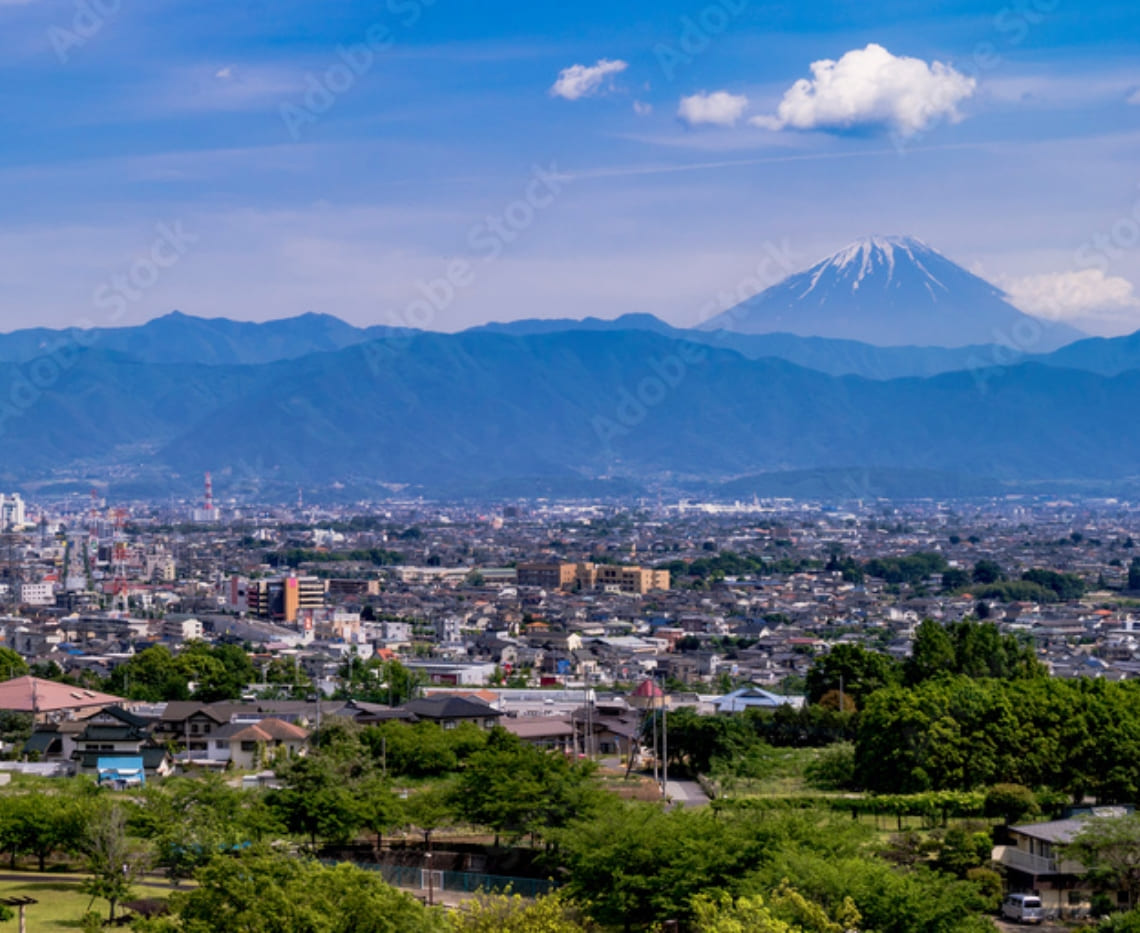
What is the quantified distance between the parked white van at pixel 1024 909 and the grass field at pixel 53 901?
958 centimetres

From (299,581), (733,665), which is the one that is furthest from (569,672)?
(299,581)

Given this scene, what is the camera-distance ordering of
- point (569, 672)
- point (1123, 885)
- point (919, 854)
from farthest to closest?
point (569, 672)
point (919, 854)
point (1123, 885)

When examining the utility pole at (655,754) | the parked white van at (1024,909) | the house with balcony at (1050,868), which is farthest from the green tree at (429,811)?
the parked white van at (1024,909)

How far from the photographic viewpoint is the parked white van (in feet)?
57.6

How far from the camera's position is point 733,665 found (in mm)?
51094

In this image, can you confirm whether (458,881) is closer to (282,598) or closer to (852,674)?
(852,674)

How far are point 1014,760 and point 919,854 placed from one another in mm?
4077

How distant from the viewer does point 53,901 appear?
18.6 m

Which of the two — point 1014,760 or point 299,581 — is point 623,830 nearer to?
point 1014,760

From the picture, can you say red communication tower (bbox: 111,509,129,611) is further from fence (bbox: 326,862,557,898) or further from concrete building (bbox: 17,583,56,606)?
fence (bbox: 326,862,557,898)

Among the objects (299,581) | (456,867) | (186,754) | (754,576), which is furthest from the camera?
(754,576)

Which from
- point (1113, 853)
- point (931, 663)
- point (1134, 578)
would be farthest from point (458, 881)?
point (1134, 578)

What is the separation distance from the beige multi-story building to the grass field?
61.7 meters

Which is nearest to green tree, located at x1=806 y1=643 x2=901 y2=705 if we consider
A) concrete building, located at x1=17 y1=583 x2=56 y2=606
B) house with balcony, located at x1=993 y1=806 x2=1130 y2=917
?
house with balcony, located at x1=993 y1=806 x2=1130 y2=917
